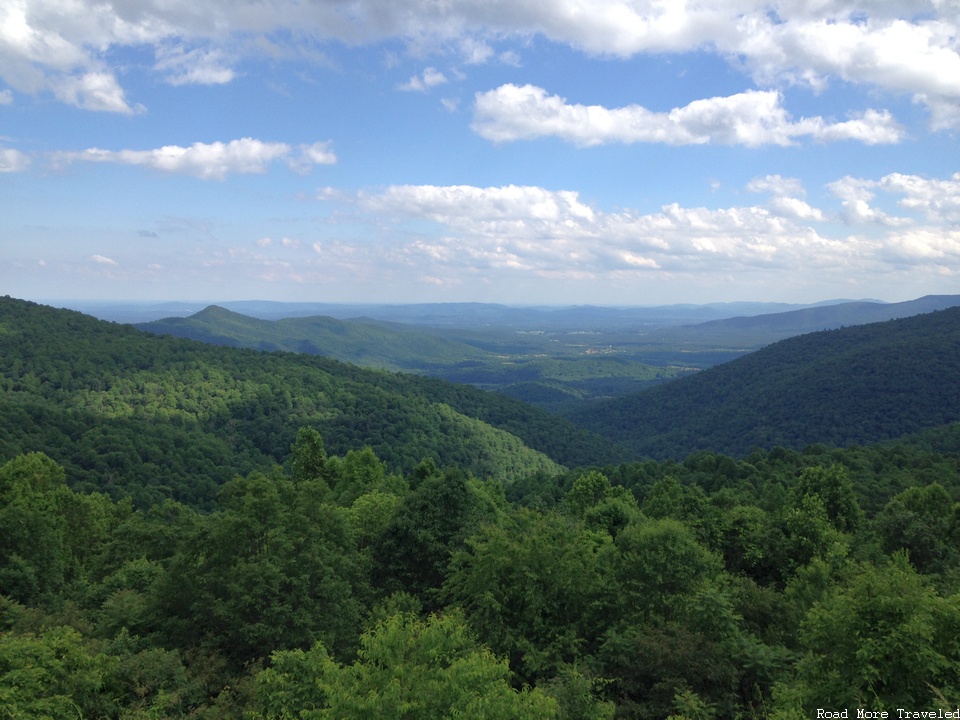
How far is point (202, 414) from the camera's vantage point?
399 ft

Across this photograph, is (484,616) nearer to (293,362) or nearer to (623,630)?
(623,630)

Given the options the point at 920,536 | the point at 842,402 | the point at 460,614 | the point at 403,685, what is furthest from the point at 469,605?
the point at 842,402

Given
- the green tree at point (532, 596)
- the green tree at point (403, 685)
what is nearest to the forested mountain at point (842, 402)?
the green tree at point (532, 596)

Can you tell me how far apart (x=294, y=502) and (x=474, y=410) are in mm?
138901

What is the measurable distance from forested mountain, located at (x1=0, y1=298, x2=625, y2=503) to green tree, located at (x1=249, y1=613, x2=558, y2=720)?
235 feet

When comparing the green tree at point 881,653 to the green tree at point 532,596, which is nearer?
the green tree at point 881,653

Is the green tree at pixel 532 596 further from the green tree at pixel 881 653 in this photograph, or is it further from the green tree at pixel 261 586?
the green tree at pixel 881 653

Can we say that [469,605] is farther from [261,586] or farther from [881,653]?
[881,653]

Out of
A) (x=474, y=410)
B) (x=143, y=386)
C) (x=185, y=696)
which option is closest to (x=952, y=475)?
(x=185, y=696)

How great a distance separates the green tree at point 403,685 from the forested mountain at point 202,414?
71.5 meters

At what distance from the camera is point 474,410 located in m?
169

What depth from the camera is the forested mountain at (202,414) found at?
84.6 meters

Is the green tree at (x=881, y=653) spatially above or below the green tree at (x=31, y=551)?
above

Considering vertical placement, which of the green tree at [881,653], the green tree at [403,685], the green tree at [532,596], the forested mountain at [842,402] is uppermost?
the green tree at [881,653]
